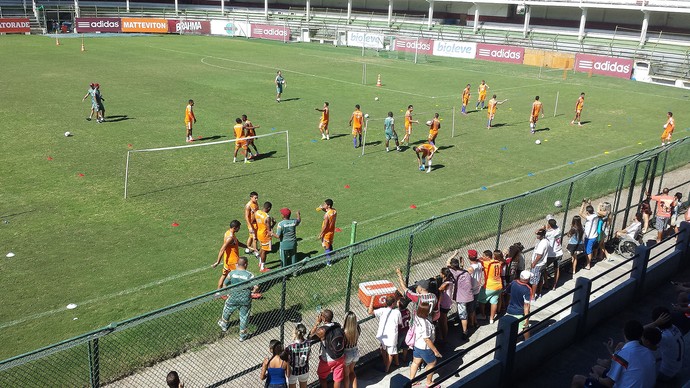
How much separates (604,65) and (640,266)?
43.1 metres

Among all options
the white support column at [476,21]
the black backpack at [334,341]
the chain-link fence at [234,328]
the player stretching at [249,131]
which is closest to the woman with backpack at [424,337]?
the chain-link fence at [234,328]

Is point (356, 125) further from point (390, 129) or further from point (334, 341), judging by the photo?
point (334, 341)

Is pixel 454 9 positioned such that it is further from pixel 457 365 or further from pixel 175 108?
pixel 457 365

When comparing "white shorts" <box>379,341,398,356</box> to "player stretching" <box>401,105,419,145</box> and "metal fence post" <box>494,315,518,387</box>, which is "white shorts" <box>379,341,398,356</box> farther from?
"player stretching" <box>401,105,419,145</box>

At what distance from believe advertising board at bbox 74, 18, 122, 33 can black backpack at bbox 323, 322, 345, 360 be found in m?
66.6

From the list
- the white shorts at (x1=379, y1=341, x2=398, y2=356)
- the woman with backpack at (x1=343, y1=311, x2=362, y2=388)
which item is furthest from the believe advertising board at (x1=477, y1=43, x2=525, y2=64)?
the woman with backpack at (x1=343, y1=311, x2=362, y2=388)

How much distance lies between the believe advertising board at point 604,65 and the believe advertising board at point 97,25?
159 feet

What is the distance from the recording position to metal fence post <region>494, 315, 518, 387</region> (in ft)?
28.6

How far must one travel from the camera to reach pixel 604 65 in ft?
164

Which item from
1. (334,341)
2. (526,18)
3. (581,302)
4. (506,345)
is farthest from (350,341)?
(526,18)

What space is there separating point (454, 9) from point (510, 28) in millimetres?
10400

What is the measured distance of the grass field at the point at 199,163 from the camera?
1350 cm

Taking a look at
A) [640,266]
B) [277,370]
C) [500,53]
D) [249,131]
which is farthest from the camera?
[500,53]

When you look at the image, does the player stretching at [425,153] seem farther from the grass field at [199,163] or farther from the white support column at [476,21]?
the white support column at [476,21]
